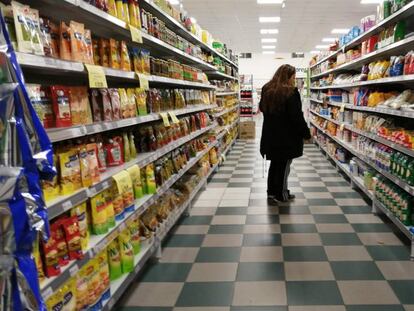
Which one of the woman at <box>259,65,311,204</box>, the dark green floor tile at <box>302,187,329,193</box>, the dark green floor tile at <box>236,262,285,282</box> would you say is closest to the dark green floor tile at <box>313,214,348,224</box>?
the woman at <box>259,65,311,204</box>

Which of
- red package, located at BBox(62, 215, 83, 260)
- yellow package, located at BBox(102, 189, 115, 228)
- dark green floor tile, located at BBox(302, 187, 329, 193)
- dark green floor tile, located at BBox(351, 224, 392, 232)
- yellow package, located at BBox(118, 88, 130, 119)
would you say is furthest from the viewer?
dark green floor tile, located at BBox(302, 187, 329, 193)

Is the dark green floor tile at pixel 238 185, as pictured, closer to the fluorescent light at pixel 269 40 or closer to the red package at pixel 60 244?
the red package at pixel 60 244

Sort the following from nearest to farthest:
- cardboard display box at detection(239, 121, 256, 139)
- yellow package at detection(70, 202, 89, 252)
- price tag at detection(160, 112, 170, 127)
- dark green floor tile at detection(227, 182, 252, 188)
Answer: yellow package at detection(70, 202, 89, 252) < price tag at detection(160, 112, 170, 127) < dark green floor tile at detection(227, 182, 252, 188) < cardboard display box at detection(239, 121, 256, 139)

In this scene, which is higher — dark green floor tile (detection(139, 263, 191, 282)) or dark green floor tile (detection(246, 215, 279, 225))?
dark green floor tile (detection(139, 263, 191, 282))

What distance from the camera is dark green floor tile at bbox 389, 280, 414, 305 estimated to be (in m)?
2.45

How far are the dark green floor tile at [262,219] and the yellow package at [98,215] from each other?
7.04 ft

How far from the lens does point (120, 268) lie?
8.09 ft

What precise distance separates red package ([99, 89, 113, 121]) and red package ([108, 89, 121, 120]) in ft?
0.12

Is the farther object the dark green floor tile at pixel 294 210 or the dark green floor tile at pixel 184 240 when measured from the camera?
the dark green floor tile at pixel 294 210

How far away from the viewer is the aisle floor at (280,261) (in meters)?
2.52

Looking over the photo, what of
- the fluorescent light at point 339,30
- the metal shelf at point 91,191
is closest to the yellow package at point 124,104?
the metal shelf at point 91,191

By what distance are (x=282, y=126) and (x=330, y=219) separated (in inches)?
47.5

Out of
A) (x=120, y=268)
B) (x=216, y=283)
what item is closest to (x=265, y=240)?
(x=216, y=283)

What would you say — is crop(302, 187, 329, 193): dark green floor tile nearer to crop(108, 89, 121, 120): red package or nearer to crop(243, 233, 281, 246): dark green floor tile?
crop(243, 233, 281, 246): dark green floor tile
